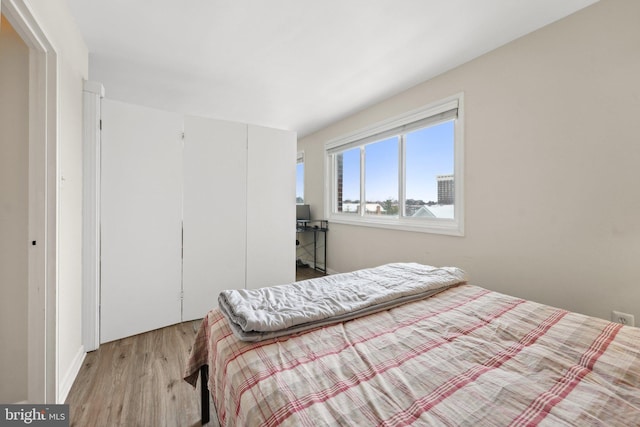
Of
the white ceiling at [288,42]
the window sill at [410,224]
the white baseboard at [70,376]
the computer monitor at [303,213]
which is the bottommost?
the white baseboard at [70,376]

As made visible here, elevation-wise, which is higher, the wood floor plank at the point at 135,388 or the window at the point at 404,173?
the window at the point at 404,173

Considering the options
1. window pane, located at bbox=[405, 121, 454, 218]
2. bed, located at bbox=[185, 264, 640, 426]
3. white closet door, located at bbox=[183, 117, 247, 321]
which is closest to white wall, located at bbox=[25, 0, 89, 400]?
white closet door, located at bbox=[183, 117, 247, 321]

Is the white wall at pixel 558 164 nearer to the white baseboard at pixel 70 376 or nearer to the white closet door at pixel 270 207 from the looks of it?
the white closet door at pixel 270 207

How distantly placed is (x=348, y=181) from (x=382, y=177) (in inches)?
28.7

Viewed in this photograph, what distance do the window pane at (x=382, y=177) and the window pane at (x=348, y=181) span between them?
199 mm

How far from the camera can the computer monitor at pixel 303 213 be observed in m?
4.65

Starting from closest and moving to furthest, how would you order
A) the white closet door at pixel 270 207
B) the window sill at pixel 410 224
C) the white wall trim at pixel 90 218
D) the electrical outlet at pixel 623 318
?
the electrical outlet at pixel 623 318 → the white wall trim at pixel 90 218 → the window sill at pixel 410 224 → the white closet door at pixel 270 207

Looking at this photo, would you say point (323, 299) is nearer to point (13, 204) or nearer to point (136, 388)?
point (136, 388)

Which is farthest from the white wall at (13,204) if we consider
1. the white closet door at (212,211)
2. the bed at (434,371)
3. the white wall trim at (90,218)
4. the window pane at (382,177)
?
the window pane at (382,177)

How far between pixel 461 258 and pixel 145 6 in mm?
3095

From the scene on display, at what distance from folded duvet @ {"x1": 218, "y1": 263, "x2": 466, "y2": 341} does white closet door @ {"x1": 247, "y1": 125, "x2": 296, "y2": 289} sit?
157cm

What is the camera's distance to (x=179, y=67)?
2.50 metres

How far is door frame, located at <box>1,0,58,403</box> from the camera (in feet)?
4.38

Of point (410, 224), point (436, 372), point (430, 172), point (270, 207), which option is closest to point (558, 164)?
point (430, 172)
